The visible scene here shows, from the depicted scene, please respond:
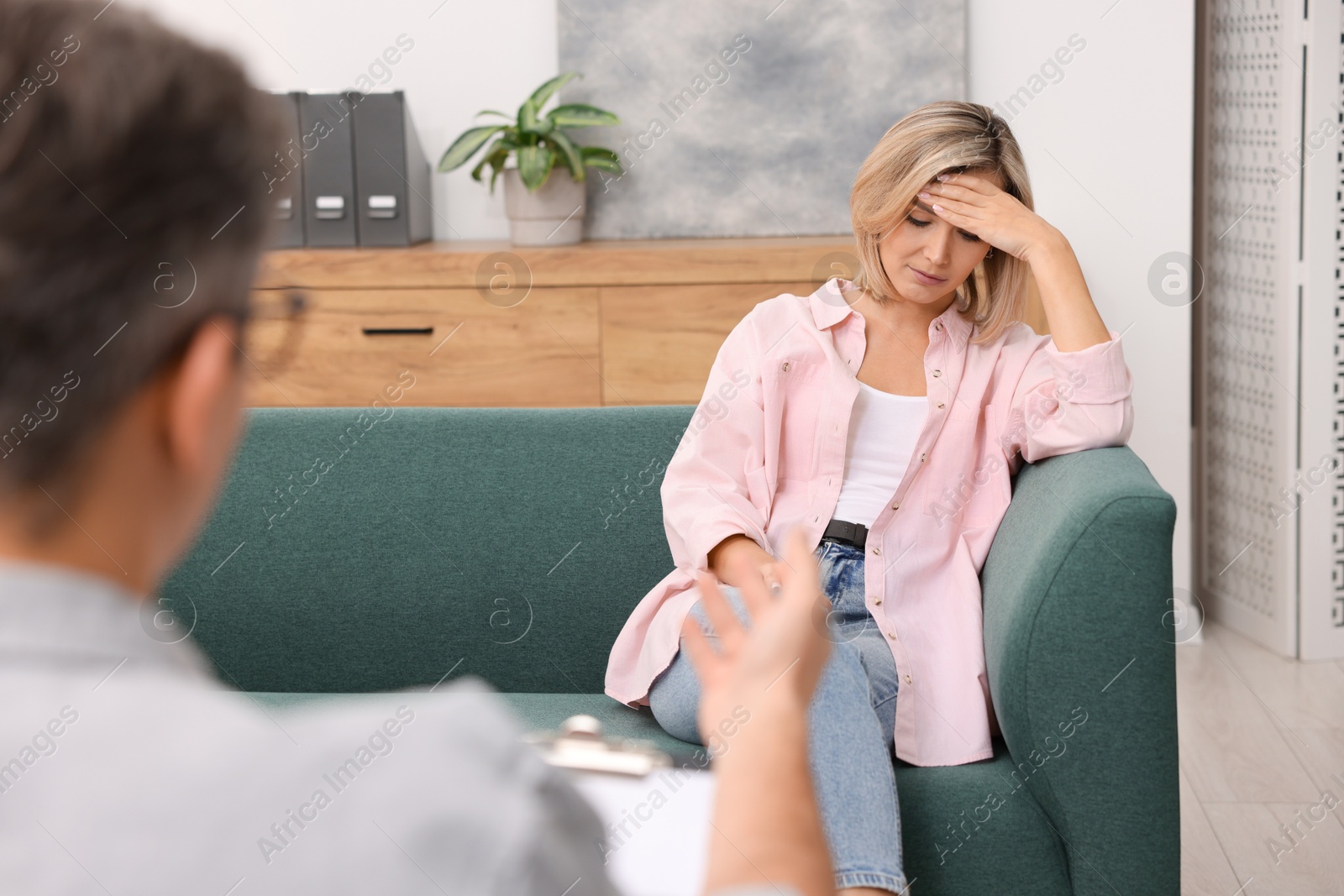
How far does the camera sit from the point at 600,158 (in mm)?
3369

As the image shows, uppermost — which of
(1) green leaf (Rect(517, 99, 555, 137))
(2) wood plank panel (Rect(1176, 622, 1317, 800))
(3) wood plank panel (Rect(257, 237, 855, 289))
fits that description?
(1) green leaf (Rect(517, 99, 555, 137))

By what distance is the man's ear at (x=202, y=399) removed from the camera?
495 millimetres

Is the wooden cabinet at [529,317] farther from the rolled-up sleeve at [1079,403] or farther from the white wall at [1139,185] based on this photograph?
the rolled-up sleeve at [1079,403]

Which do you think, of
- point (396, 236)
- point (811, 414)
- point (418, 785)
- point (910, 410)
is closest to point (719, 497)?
point (811, 414)

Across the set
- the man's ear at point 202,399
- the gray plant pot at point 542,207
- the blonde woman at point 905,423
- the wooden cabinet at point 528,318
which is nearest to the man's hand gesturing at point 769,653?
the man's ear at point 202,399

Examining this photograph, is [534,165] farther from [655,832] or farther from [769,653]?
[769,653]

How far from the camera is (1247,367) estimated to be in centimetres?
311

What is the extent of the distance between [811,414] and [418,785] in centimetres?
140

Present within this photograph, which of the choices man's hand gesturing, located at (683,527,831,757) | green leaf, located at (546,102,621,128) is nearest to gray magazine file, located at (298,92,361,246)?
green leaf, located at (546,102,621,128)

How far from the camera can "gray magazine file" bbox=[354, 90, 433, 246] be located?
326cm

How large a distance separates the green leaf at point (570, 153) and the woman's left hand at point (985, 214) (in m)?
1.61

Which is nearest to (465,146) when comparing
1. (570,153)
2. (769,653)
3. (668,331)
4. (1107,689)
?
(570,153)

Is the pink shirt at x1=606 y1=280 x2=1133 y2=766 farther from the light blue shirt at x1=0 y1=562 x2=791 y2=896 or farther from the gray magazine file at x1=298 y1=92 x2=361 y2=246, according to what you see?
the gray magazine file at x1=298 y1=92 x2=361 y2=246

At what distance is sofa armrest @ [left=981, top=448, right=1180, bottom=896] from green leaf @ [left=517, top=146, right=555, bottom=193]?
206 cm
